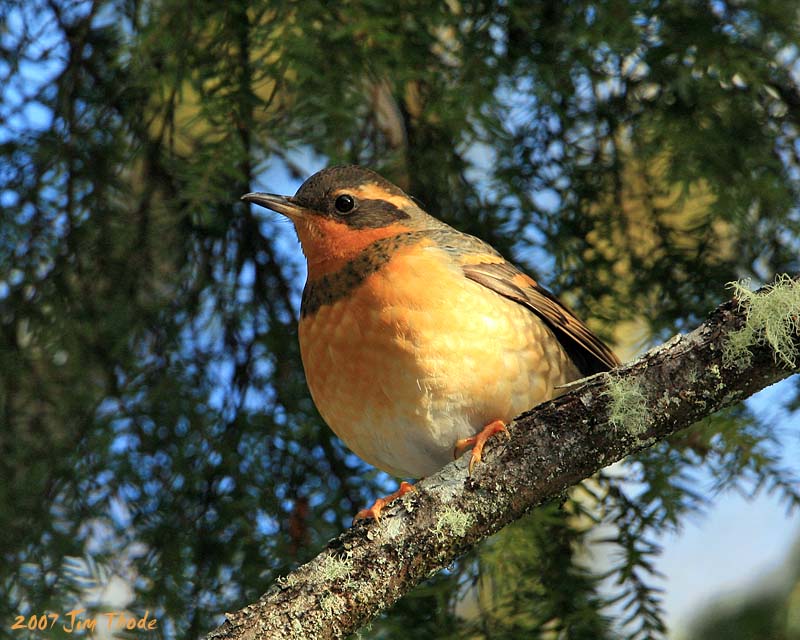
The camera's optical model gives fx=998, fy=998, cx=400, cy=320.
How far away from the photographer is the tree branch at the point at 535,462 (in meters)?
2.63

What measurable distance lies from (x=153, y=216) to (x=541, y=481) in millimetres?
2249

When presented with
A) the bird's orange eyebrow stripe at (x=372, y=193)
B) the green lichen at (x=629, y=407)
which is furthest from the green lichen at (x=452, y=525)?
the bird's orange eyebrow stripe at (x=372, y=193)

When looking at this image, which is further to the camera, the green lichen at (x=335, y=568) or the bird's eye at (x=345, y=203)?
the bird's eye at (x=345, y=203)

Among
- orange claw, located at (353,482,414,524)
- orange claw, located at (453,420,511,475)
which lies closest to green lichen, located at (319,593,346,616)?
orange claw, located at (353,482,414,524)

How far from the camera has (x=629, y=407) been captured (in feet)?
8.86

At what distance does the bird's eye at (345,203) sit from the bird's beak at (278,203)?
143 mm

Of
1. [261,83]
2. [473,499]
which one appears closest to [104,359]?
[261,83]

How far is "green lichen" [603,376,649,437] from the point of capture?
2.70 m

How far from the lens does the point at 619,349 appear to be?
431cm

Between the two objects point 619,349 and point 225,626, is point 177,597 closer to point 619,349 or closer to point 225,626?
point 225,626

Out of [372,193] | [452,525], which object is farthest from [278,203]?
[452,525]

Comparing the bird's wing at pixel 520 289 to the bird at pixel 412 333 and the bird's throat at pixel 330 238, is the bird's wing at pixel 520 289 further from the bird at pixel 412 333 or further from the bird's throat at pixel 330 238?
the bird's throat at pixel 330 238

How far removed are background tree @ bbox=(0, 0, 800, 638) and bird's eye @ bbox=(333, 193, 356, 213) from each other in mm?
194

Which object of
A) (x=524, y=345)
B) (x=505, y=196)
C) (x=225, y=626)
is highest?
(x=505, y=196)
